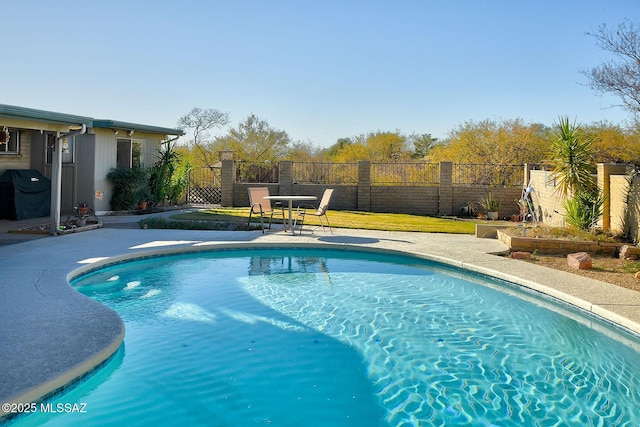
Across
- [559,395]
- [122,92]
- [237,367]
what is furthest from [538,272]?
[122,92]

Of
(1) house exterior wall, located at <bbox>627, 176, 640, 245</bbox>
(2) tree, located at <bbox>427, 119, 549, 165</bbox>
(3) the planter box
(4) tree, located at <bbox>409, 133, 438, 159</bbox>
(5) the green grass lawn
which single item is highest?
(4) tree, located at <bbox>409, 133, 438, 159</bbox>

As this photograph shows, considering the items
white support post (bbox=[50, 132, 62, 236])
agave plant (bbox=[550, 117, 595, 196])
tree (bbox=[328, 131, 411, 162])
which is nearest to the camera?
white support post (bbox=[50, 132, 62, 236])

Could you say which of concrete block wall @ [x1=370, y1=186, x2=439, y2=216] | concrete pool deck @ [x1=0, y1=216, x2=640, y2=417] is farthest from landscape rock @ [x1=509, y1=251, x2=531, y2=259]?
concrete block wall @ [x1=370, y1=186, x2=439, y2=216]

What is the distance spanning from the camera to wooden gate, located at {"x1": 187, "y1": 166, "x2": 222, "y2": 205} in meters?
19.2

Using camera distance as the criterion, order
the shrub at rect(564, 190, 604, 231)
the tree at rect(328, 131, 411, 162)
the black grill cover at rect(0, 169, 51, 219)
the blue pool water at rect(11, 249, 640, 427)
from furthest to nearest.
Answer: the tree at rect(328, 131, 411, 162) < the black grill cover at rect(0, 169, 51, 219) < the shrub at rect(564, 190, 604, 231) < the blue pool water at rect(11, 249, 640, 427)

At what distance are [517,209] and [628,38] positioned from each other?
6.72m

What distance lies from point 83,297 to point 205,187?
14.7 m

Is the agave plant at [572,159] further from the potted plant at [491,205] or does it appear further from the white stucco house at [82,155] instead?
the white stucco house at [82,155]

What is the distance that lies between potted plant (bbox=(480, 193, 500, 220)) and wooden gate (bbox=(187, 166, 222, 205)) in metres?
10.0

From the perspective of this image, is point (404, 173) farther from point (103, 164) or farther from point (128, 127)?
point (103, 164)

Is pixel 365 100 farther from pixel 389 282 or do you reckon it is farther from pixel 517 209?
pixel 389 282

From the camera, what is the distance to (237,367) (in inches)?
149

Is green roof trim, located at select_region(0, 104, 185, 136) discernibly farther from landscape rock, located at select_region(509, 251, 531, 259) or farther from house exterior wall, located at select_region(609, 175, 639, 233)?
house exterior wall, located at select_region(609, 175, 639, 233)

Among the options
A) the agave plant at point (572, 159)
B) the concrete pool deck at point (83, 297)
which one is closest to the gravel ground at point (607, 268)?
the concrete pool deck at point (83, 297)
